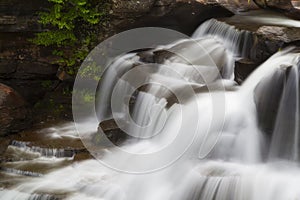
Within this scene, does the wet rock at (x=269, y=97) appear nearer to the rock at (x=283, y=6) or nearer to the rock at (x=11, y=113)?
the rock at (x=283, y=6)

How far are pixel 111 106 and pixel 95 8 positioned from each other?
2353 millimetres

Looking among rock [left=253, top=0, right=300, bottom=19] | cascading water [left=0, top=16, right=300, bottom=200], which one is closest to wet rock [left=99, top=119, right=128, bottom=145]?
cascading water [left=0, top=16, right=300, bottom=200]

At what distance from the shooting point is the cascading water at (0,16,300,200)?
5922mm

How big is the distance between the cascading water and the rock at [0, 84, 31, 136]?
779 mm

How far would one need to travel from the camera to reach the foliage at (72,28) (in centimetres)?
923

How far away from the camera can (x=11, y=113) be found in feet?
28.1

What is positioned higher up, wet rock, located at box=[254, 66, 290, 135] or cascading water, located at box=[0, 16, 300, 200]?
wet rock, located at box=[254, 66, 290, 135]

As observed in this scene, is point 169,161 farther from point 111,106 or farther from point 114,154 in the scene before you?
point 111,106

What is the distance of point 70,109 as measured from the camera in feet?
31.8

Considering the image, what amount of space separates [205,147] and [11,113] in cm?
429

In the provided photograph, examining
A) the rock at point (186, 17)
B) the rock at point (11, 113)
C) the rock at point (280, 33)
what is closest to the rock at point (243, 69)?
the rock at point (280, 33)

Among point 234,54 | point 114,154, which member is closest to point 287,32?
point 234,54

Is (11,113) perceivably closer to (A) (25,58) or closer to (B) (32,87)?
(B) (32,87)

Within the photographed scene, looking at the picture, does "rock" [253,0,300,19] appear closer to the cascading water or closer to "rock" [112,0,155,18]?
the cascading water
